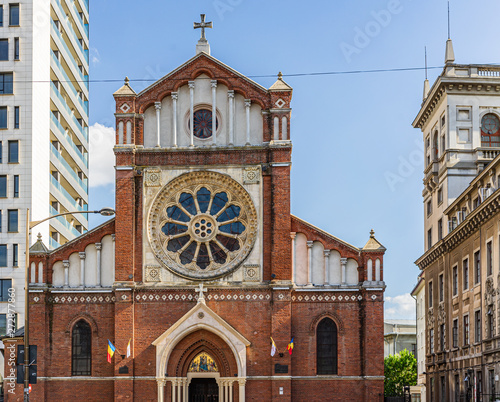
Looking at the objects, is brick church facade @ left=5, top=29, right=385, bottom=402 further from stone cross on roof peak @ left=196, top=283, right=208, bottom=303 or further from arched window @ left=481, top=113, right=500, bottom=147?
arched window @ left=481, top=113, right=500, bottom=147

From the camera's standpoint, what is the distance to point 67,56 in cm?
7469

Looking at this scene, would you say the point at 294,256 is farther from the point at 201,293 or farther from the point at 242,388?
the point at 242,388

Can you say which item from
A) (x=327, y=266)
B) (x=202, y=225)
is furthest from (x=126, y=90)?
(x=327, y=266)

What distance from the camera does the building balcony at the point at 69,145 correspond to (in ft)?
230

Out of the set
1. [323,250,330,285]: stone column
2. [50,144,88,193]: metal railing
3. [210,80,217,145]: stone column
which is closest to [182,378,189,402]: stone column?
[323,250,330,285]: stone column

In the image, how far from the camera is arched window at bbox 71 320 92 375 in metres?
44.5

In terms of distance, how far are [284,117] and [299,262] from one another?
7.67 m

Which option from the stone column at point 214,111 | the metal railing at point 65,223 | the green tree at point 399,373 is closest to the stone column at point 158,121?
the stone column at point 214,111

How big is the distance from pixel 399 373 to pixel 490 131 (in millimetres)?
42671

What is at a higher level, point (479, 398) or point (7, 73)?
point (7, 73)

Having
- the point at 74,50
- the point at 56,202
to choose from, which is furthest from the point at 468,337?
the point at 74,50

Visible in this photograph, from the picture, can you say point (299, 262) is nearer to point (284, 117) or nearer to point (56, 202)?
point (284, 117)

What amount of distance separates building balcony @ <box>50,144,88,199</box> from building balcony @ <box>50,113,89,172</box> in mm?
1120

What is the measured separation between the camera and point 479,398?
4534 cm
